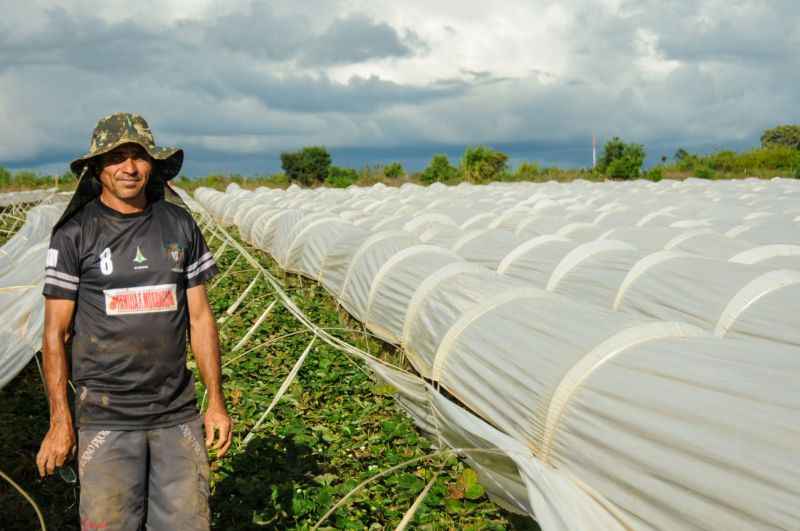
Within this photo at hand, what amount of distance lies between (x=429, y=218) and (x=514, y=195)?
13515 millimetres

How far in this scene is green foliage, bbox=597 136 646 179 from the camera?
54.0 m

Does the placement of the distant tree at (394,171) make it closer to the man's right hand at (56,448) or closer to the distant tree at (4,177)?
the distant tree at (4,177)

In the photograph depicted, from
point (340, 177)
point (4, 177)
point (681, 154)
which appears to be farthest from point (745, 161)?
point (4, 177)

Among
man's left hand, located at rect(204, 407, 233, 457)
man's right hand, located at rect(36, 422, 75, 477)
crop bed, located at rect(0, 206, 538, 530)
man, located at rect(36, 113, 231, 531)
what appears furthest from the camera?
crop bed, located at rect(0, 206, 538, 530)

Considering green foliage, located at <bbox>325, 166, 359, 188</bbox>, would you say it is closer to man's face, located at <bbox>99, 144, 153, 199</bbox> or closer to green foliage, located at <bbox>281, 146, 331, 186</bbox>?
green foliage, located at <bbox>281, 146, 331, 186</bbox>

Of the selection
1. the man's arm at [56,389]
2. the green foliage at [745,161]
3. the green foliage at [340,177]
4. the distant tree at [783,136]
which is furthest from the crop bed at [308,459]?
the distant tree at [783,136]

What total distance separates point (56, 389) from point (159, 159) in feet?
4.24

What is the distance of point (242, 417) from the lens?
7.27 meters

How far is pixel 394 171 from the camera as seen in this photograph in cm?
5766

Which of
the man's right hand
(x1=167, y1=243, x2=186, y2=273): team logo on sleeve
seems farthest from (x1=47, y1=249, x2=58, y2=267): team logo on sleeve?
the man's right hand

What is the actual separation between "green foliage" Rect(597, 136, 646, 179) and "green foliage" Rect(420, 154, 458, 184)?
13.3 m

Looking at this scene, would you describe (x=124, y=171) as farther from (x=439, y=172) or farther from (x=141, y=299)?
(x=439, y=172)

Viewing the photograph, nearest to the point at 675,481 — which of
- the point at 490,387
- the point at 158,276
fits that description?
the point at 490,387

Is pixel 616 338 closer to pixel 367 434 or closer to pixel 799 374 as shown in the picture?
pixel 799 374
